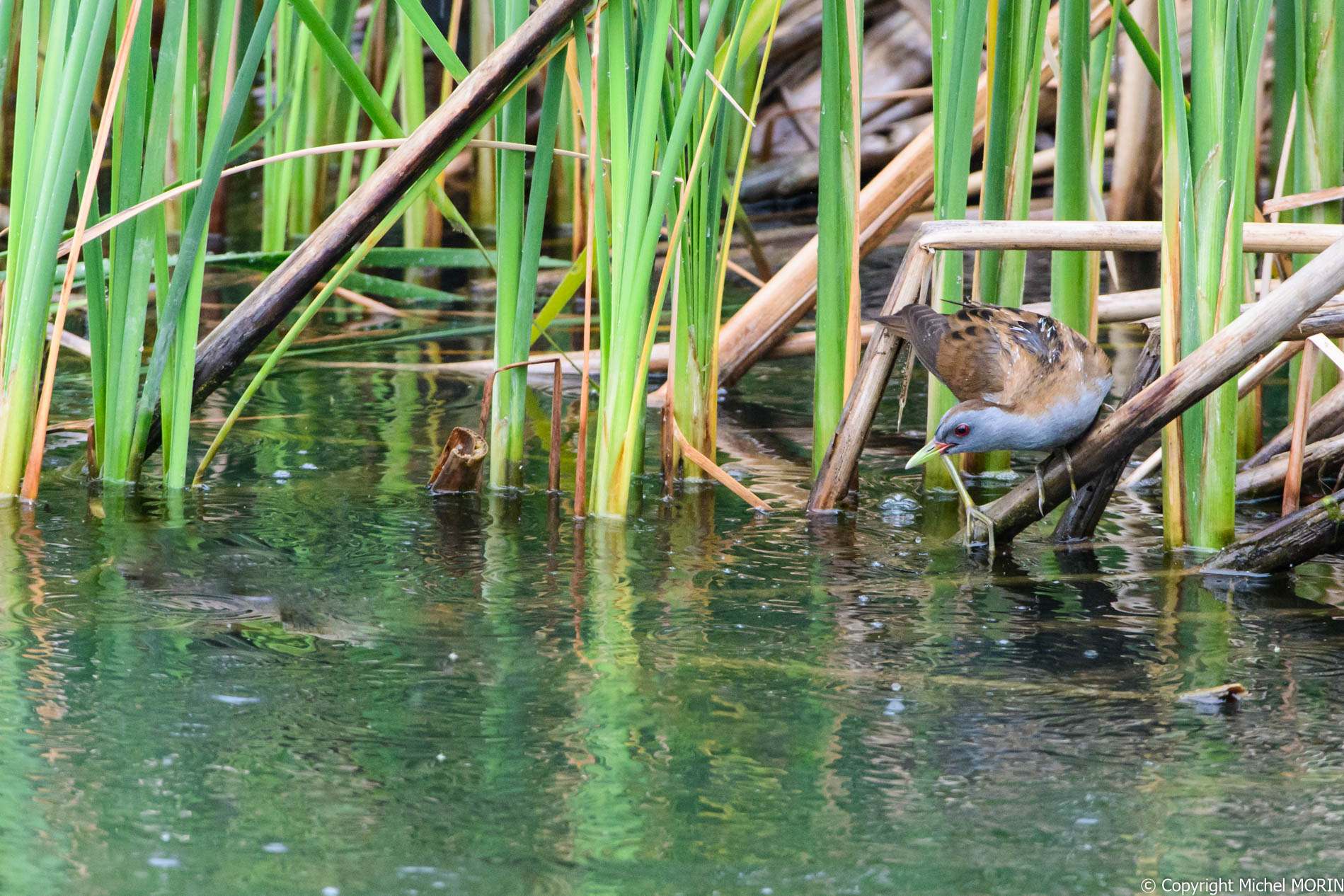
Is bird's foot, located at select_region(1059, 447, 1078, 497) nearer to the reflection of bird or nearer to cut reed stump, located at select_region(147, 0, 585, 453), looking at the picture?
the reflection of bird

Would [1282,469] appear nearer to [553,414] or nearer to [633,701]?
[553,414]

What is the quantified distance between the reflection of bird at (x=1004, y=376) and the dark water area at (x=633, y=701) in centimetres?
29

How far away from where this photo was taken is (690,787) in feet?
6.40

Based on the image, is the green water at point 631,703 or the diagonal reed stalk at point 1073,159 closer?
the green water at point 631,703


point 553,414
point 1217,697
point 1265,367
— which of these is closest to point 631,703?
point 1217,697

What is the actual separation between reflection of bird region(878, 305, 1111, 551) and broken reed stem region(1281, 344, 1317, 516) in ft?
1.53

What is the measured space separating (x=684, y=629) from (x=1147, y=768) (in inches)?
35.2

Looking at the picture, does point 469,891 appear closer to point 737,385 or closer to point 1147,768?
point 1147,768

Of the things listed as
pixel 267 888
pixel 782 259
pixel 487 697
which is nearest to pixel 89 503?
pixel 487 697

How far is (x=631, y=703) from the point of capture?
88.0 inches

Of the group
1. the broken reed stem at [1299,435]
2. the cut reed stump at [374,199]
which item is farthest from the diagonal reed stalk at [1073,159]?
the cut reed stump at [374,199]

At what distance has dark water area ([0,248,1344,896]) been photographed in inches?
69.1

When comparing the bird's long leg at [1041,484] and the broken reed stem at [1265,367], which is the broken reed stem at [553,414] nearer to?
the bird's long leg at [1041,484]

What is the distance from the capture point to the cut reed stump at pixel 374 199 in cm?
294
